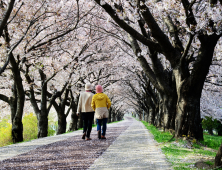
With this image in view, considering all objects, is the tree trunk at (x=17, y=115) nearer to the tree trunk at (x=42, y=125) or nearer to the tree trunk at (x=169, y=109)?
the tree trunk at (x=42, y=125)

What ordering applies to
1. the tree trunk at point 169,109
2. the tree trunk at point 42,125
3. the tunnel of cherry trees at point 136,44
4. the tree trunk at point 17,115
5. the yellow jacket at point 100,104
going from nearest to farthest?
the tunnel of cherry trees at point 136,44, the yellow jacket at point 100,104, the tree trunk at point 169,109, the tree trunk at point 17,115, the tree trunk at point 42,125

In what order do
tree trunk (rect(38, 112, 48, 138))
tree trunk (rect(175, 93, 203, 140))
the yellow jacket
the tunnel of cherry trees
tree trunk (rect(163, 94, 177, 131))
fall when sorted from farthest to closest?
1. tree trunk (rect(38, 112, 48, 138))
2. tree trunk (rect(163, 94, 177, 131))
3. the yellow jacket
4. tree trunk (rect(175, 93, 203, 140))
5. the tunnel of cherry trees

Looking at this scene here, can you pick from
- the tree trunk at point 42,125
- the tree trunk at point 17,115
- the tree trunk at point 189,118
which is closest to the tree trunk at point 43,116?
the tree trunk at point 42,125

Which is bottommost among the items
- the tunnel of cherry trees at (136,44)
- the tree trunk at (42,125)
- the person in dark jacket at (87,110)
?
the tree trunk at (42,125)

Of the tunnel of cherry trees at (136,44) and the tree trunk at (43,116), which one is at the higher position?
the tunnel of cherry trees at (136,44)

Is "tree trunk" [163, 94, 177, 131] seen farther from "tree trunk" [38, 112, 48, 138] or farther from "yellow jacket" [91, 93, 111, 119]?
"tree trunk" [38, 112, 48, 138]

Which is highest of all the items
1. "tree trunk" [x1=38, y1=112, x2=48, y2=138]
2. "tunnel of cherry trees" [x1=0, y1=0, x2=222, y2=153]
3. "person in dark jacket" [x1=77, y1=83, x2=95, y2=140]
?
"tunnel of cherry trees" [x1=0, y1=0, x2=222, y2=153]

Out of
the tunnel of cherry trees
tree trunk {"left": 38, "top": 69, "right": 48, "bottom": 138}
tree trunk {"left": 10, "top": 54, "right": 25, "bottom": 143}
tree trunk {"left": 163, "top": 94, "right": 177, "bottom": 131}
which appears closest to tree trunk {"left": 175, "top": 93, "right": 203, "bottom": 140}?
the tunnel of cherry trees

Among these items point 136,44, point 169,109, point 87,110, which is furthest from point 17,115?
point 169,109

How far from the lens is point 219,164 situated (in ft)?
11.3

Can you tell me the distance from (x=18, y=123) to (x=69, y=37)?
6.93 metres

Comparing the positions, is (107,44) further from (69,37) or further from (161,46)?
(161,46)


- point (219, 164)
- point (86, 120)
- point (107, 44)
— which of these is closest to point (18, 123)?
point (86, 120)

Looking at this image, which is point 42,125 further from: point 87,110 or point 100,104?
→ point 100,104
